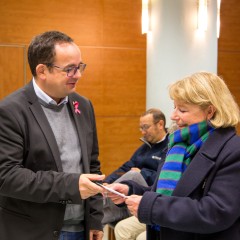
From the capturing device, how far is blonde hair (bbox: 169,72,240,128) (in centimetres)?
169

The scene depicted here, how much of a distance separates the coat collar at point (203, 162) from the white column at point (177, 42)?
3.05m

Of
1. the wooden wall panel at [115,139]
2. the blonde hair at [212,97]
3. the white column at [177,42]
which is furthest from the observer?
the wooden wall panel at [115,139]

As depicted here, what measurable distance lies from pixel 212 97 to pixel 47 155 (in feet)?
2.52

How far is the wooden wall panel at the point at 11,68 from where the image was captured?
19.2 feet

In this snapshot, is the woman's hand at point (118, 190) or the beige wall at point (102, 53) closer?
the woman's hand at point (118, 190)

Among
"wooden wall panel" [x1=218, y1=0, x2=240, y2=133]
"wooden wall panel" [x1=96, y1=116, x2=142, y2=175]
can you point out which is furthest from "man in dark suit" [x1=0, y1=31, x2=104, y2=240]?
"wooden wall panel" [x1=218, y1=0, x2=240, y2=133]

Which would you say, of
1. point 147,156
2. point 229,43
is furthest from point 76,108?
point 229,43

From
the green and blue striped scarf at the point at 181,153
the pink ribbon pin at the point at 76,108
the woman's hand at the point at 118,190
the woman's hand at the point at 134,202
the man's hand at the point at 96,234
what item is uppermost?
the pink ribbon pin at the point at 76,108

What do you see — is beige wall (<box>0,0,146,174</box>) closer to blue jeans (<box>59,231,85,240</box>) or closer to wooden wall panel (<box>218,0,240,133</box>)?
wooden wall panel (<box>218,0,240,133</box>)

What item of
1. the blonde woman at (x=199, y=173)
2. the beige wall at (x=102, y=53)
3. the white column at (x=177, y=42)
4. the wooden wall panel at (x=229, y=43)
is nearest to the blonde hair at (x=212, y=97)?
the blonde woman at (x=199, y=173)

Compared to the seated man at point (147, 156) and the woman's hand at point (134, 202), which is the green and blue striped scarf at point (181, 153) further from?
the seated man at point (147, 156)

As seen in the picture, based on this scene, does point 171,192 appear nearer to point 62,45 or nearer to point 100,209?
point 100,209

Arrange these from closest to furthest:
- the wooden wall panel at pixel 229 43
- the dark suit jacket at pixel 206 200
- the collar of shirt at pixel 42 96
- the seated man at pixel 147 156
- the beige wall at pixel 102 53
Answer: the dark suit jacket at pixel 206 200 < the collar of shirt at pixel 42 96 < the seated man at pixel 147 156 < the beige wall at pixel 102 53 < the wooden wall panel at pixel 229 43

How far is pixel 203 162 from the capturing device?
1644 mm
